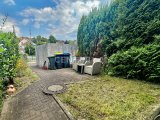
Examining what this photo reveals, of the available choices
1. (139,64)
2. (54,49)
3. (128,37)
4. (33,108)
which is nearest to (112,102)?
(33,108)

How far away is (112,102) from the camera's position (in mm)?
3701

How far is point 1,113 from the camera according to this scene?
3543 millimetres

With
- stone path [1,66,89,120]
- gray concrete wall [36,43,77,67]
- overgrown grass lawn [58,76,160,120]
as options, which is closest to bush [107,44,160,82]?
overgrown grass lawn [58,76,160,120]

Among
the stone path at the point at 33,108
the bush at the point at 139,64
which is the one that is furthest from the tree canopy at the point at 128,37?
the stone path at the point at 33,108

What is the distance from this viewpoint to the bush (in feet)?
17.3

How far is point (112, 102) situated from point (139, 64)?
2825 mm

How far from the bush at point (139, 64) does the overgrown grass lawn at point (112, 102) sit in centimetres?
87

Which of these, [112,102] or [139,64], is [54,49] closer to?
[139,64]

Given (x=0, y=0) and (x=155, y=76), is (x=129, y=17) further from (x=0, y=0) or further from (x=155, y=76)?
(x=0, y=0)

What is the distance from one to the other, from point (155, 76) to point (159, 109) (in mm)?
2162

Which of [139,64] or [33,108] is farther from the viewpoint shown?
[139,64]

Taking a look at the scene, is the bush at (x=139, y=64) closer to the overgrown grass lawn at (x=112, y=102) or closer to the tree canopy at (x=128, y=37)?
the tree canopy at (x=128, y=37)

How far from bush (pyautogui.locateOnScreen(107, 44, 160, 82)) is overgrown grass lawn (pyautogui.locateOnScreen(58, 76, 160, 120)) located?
87 centimetres

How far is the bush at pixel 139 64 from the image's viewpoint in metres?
5.29
